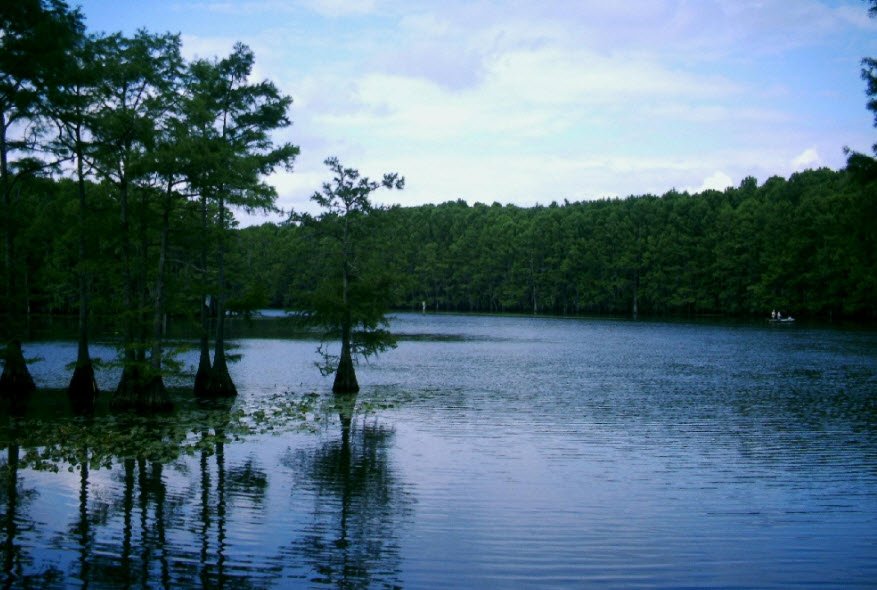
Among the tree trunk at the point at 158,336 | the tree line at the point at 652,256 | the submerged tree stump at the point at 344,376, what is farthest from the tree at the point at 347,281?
the tree line at the point at 652,256

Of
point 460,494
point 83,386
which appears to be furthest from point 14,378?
point 460,494

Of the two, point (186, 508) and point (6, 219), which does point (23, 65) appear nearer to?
point (6, 219)

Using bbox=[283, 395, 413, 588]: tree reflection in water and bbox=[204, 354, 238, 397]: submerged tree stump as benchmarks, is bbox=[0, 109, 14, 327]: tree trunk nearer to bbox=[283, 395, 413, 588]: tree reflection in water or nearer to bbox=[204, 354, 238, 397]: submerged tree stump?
bbox=[204, 354, 238, 397]: submerged tree stump

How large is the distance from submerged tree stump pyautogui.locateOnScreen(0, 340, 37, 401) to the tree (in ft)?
32.5

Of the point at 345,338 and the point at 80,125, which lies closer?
the point at 80,125

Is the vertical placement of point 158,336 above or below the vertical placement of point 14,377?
above

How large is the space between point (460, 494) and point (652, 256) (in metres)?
113

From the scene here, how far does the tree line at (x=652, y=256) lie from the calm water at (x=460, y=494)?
1930 inches

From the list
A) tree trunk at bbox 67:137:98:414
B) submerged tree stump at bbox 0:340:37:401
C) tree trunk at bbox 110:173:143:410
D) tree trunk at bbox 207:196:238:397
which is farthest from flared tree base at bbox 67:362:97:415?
tree trunk at bbox 207:196:238:397

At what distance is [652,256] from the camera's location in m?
121

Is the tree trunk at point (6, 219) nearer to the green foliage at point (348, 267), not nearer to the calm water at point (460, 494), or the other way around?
the calm water at point (460, 494)

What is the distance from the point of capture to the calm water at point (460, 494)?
10039 millimetres

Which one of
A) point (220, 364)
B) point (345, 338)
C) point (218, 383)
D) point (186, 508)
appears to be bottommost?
point (186, 508)

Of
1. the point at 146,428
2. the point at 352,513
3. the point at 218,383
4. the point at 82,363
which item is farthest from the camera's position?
the point at 218,383
